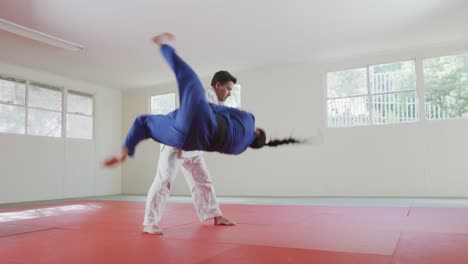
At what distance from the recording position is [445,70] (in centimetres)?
829

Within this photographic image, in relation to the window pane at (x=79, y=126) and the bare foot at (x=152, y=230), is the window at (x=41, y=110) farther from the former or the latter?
the bare foot at (x=152, y=230)

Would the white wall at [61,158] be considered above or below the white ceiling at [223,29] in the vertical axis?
below

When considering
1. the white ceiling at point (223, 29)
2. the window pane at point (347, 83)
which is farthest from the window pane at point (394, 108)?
the white ceiling at point (223, 29)

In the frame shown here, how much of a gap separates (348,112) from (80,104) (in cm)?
738

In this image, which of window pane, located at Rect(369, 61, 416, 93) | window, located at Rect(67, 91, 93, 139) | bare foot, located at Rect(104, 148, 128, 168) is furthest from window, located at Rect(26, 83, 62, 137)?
bare foot, located at Rect(104, 148, 128, 168)

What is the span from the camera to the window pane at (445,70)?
321 inches

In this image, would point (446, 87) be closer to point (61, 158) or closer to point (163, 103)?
point (163, 103)

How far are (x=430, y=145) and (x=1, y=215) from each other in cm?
831

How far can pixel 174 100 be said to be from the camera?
37.6 ft

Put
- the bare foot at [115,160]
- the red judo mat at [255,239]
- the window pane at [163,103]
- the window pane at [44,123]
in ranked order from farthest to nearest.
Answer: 1. the window pane at [163,103]
2. the window pane at [44,123]
3. the red judo mat at [255,239]
4. the bare foot at [115,160]

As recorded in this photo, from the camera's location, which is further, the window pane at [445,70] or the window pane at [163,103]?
the window pane at [163,103]

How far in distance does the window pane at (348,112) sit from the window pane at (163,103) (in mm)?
4702

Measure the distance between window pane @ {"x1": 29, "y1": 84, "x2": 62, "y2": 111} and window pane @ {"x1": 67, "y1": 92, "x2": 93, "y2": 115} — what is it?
1.05ft

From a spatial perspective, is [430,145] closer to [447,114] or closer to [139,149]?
[447,114]
